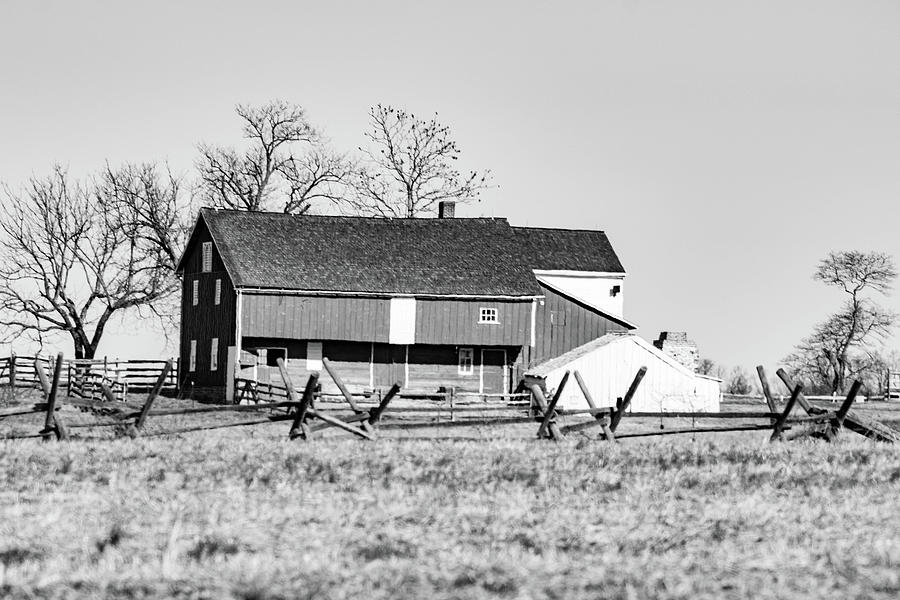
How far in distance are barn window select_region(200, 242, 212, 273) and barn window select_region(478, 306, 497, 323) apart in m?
10.6

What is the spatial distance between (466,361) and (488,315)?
2.00 metres

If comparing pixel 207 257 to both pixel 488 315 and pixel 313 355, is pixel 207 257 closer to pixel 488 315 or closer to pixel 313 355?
pixel 313 355

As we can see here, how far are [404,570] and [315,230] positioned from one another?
4469 cm

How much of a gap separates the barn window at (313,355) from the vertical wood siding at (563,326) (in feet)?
30.6

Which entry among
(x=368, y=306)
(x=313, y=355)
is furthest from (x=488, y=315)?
(x=313, y=355)

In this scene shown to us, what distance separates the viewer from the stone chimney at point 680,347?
61719 millimetres

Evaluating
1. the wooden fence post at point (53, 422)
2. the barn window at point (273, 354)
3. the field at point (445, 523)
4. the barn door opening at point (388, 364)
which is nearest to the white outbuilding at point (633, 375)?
the barn door opening at point (388, 364)

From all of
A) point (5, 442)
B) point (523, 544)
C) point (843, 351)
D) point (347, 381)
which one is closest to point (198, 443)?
point (5, 442)

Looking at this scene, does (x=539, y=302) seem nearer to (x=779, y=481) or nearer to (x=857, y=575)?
(x=779, y=481)

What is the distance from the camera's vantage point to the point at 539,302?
183 feet

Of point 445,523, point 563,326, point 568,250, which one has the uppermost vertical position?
point 568,250

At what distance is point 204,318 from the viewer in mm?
54719

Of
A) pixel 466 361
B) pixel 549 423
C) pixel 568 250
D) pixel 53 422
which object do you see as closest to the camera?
pixel 53 422

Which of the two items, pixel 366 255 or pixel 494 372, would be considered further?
pixel 366 255
